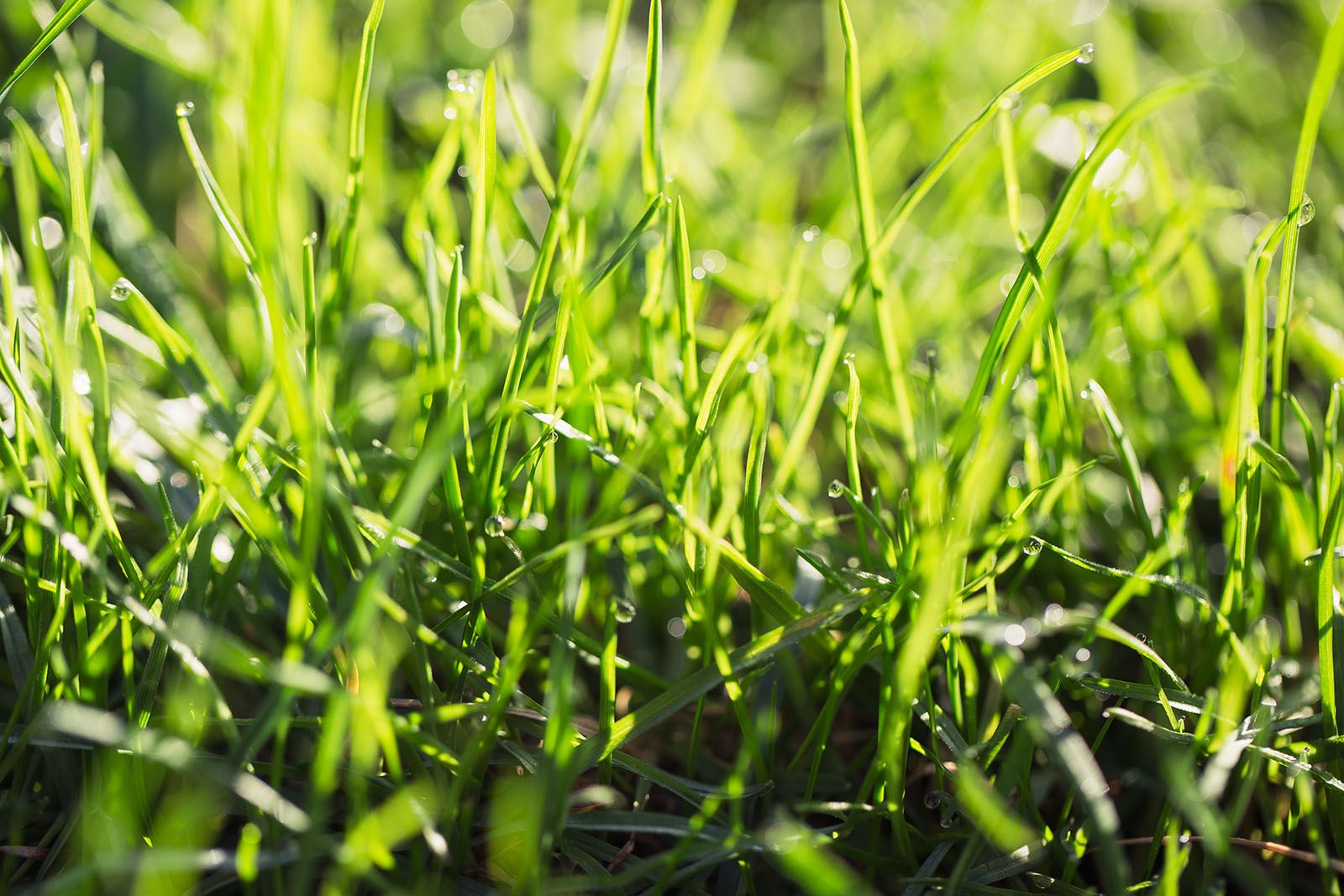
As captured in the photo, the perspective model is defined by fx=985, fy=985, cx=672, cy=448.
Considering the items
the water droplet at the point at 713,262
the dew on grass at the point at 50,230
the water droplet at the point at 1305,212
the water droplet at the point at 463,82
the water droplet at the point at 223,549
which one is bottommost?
the water droplet at the point at 223,549

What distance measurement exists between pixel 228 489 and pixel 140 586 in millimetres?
138

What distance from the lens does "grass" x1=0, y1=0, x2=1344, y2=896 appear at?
486mm

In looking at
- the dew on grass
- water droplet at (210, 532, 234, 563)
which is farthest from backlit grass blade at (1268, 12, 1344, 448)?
the dew on grass

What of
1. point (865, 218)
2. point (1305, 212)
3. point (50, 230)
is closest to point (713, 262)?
point (865, 218)

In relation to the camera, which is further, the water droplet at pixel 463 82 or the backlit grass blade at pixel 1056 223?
the water droplet at pixel 463 82

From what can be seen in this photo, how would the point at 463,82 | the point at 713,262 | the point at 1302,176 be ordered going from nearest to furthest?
the point at 1302,176 → the point at 463,82 → the point at 713,262

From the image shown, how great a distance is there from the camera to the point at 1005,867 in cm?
54

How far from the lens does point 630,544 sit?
0.64 m

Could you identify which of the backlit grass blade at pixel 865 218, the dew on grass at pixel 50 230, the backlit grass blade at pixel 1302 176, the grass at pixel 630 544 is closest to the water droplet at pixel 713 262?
the grass at pixel 630 544

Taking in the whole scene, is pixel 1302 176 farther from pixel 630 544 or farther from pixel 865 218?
pixel 630 544

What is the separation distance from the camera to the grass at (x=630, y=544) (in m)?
0.49

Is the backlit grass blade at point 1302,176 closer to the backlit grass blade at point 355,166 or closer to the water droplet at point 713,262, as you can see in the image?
the water droplet at point 713,262

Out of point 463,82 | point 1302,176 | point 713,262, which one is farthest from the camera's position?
point 713,262

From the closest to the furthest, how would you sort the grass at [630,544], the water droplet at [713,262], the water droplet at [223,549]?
the grass at [630,544] → the water droplet at [223,549] → the water droplet at [713,262]
